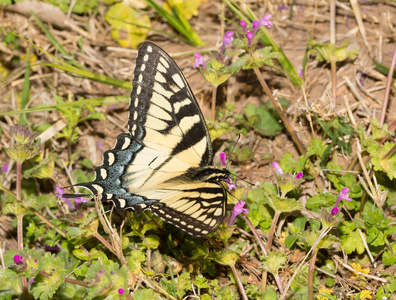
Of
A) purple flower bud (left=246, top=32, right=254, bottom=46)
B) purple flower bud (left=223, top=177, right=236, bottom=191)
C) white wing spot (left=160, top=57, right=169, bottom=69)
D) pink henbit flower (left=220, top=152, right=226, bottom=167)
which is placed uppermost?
purple flower bud (left=246, top=32, right=254, bottom=46)

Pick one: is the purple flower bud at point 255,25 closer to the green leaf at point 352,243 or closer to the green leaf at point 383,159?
the green leaf at point 383,159

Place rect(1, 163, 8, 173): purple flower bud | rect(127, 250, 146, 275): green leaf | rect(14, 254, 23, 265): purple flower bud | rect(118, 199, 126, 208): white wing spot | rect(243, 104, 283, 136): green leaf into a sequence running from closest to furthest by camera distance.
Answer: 1. rect(14, 254, 23, 265): purple flower bud
2. rect(118, 199, 126, 208): white wing spot
3. rect(127, 250, 146, 275): green leaf
4. rect(243, 104, 283, 136): green leaf
5. rect(1, 163, 8, 173): purple flower bud

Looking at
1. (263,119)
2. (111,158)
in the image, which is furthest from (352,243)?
(111,158)

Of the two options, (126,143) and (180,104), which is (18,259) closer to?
(126,143)

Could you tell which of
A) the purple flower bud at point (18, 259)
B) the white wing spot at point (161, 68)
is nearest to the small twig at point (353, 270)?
the white wing spot at point (161, 68)

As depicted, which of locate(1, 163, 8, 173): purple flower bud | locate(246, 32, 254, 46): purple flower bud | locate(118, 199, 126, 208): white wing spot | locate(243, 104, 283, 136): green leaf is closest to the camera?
locate(118, 199, 126, 208): white wing spot

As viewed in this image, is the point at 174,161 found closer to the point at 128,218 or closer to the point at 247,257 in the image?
the point at 128,218

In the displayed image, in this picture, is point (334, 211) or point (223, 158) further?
point (223, 158)

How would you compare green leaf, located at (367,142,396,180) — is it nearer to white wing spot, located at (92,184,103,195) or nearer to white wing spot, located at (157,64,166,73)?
white wing spot, located at (157,64,166,73)

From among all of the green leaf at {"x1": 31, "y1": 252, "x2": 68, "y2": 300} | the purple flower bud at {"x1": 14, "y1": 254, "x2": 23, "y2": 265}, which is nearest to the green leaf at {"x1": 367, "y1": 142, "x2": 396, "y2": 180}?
the green leaf at {"x1": 31, "y1": 252, "x2": 68, "y2": 300}
